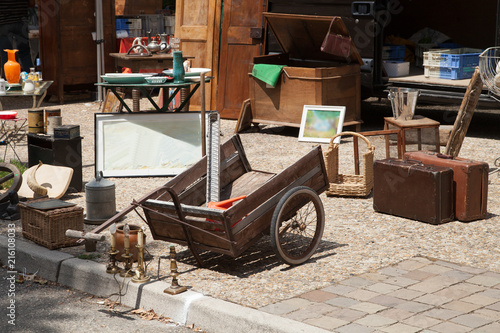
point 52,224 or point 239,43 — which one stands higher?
point 239,43

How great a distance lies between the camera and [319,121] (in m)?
10.6

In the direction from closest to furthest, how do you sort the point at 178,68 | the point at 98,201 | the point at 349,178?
the point at 98,201 < the point at 349,178 < the point at 178,68

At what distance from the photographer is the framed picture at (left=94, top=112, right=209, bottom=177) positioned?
28.3 feet

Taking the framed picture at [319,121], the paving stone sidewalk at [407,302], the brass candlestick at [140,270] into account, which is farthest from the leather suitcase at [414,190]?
the framed picture at [319,121]

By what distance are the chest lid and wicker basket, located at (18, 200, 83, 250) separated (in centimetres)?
563

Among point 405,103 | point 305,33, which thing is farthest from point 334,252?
point 305,33

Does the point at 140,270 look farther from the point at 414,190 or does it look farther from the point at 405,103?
the point at 405,103

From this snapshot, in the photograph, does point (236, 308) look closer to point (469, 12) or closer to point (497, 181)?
point (497, 181)

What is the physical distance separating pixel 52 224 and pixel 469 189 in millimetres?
3514

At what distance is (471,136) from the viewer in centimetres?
1097

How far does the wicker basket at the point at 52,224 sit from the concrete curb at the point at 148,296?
0.27 feet

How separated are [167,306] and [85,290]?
81 cm

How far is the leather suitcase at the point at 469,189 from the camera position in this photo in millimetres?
6523

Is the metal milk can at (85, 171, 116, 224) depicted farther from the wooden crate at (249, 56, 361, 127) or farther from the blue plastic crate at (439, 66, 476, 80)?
the blue plastic crate at (439, 66, 476, 80)
